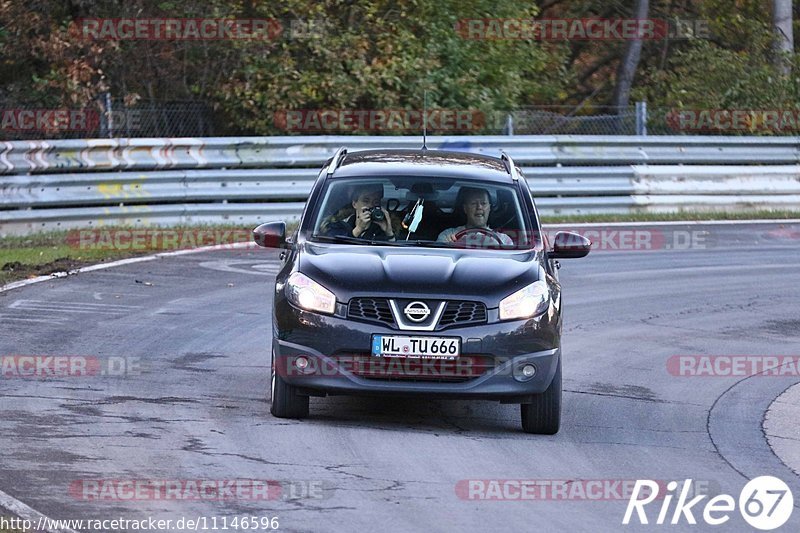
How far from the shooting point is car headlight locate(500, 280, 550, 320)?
8648 mm

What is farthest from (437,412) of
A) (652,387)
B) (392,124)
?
(392,124)

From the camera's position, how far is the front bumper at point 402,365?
27.8 ft

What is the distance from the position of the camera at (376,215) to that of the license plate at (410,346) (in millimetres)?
1428

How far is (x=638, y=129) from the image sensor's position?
76.0 feet

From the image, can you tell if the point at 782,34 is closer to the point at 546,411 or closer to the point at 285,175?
the point at 285,175

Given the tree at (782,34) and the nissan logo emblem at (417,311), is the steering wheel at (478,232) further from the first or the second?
the tree at (782,34)

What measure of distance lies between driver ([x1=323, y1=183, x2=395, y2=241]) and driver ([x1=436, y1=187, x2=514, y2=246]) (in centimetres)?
37

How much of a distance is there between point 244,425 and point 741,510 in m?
3.03

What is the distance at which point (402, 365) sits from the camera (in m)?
8.46

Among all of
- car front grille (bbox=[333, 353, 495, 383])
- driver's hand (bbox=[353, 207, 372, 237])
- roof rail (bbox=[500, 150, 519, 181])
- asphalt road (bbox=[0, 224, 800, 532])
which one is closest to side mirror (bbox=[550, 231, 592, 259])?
roof rail (bbox=[500, 150, 519, 181])

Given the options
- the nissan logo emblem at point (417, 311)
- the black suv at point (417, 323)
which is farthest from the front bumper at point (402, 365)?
the nissan logo emblem at point (417, 311)

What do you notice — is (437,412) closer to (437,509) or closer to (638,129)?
(437,509)

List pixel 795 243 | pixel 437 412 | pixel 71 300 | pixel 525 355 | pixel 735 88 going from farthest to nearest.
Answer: pixel 735 88
pixel 795 243
pixel 71 300
pixel 437 412
pixel 525 355

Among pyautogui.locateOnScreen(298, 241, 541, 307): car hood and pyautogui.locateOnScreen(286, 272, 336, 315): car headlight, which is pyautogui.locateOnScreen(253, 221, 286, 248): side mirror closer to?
pyautogui.locateOnScreen(298, 241, 541, 307): car hood
